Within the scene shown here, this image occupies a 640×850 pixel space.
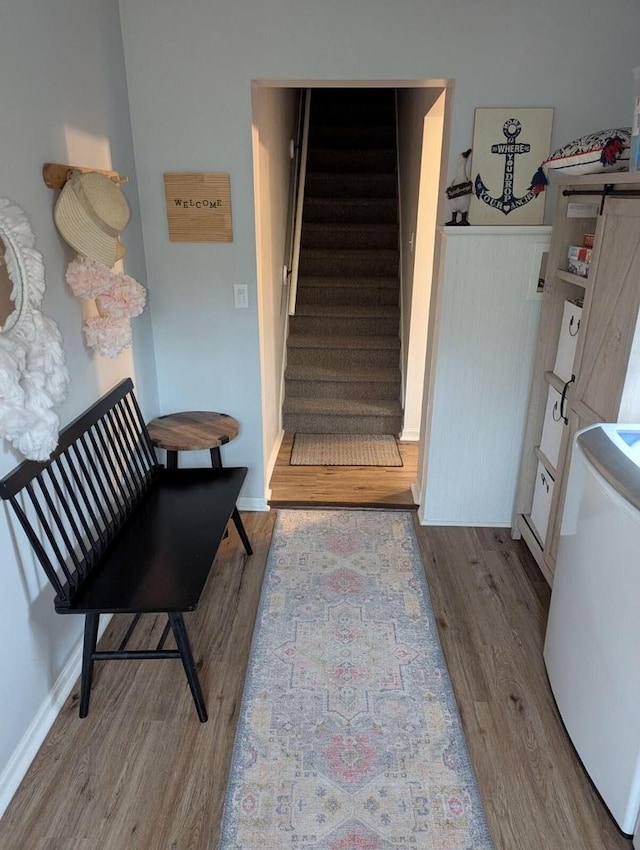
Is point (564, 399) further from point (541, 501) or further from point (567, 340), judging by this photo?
point (541, 501)

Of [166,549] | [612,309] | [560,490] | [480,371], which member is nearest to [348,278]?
[480,371]

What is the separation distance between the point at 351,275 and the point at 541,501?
2.91 m

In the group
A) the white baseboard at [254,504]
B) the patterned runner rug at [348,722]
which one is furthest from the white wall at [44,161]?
the white baseboard at [254,504]

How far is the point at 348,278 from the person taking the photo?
4789mm

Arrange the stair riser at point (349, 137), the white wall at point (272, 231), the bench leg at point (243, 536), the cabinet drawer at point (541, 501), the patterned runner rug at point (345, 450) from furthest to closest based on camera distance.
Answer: the stair riser at point (349, 137) < the patterned runner rug at point (345, 450) < the white wall at point (272, 231) < the bench leg at point (243, 536) < the cabinet drawer at point (541, 501)

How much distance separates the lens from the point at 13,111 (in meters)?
1.59

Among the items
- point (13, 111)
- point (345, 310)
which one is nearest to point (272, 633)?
point (13, 111)

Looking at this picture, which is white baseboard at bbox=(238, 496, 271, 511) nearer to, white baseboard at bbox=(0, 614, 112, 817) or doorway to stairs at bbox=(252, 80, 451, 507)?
doorway to stairs at bbox=(252, 80, 451, 507)

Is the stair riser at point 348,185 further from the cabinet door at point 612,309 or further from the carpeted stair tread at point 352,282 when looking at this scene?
the cabinet door at point 612,309

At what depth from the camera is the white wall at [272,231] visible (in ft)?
9.04

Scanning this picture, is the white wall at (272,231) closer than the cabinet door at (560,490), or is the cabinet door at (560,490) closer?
the cabinet door at (560,490)

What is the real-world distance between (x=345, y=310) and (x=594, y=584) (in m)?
3.34

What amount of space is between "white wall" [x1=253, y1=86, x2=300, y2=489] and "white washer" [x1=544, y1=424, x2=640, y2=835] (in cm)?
165

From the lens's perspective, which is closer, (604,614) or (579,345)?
(604,614)
